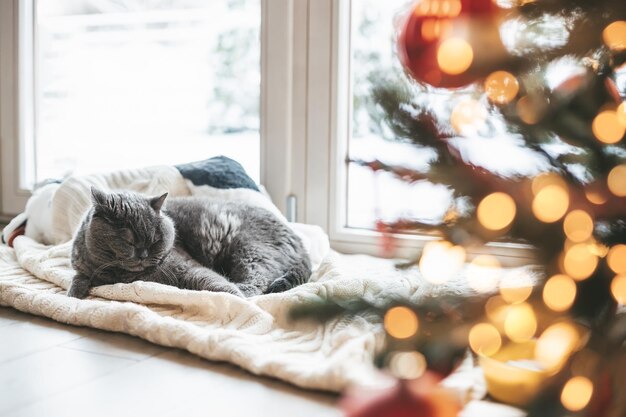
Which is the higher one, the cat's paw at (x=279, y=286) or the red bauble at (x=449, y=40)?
the red bauble at (x=449, y=40)

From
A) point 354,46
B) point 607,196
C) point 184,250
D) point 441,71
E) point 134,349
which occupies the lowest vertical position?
point 134,349

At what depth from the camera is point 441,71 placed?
0.70 m

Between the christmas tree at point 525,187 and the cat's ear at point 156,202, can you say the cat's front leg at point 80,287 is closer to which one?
the cat's ear at point 156,202

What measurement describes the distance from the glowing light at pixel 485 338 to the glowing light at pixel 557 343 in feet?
0.14

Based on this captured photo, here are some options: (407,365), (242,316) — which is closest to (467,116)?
(407,365)

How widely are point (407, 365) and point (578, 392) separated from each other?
181 millimetres

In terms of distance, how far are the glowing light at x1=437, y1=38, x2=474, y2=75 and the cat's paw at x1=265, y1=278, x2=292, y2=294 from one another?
1.10m

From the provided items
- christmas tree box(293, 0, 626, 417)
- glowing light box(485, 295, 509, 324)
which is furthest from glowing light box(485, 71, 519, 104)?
glowing light box(485, 295, 509, 324)

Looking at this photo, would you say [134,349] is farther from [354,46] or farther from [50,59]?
[50,59]

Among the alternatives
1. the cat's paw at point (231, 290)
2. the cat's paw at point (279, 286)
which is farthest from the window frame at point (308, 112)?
the cat's paw at point (231, 290)

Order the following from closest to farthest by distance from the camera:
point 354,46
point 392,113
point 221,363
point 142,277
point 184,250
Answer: point 392,113
point 221,363
point 142,277
point 184,250
point 354,46

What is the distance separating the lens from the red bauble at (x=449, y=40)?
67 cm

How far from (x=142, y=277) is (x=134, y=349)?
0.39 meters

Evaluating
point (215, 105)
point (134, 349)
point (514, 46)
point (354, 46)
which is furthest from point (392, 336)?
point (215, 105)
